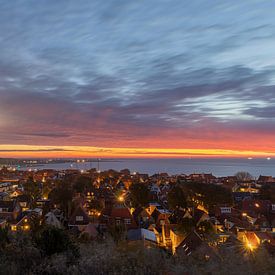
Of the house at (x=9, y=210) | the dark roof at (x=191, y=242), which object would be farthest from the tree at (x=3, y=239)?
the house at (x=9, y=210)

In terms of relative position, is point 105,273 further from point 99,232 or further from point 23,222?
point 23,222

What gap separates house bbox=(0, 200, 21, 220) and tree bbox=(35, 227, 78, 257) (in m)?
20.8

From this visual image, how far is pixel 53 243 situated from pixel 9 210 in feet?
77.6

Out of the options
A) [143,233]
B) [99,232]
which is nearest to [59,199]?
[99,232]

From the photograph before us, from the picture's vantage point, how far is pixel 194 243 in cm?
1608

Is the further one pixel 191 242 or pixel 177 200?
pixel 177 200

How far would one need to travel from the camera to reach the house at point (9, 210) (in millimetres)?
27469

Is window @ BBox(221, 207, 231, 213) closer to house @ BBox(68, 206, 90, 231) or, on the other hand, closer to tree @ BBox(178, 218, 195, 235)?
tree @ BBox(178, 218, 195, 235)

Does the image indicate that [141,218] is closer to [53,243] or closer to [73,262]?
[53,243]

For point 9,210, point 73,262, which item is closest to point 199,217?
point 9,210

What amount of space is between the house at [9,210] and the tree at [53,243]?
820 inches

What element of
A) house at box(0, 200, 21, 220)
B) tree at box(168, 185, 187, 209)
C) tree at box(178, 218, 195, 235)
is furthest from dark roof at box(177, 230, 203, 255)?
house at box(0, 200, 21, 220)

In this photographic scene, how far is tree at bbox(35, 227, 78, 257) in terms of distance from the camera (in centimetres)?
761

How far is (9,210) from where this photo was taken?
29219 mm
